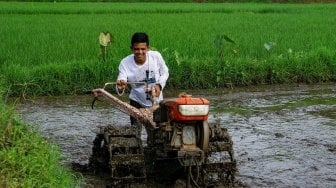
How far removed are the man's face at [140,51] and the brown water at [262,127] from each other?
126 centimetres

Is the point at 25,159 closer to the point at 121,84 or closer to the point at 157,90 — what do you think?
the point at 121,84

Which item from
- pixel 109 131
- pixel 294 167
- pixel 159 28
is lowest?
pixel 294 167

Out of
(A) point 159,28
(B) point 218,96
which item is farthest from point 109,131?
(A) point 159,28

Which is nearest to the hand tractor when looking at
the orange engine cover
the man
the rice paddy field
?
the orange engine cover

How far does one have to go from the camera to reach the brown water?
6.05 meters

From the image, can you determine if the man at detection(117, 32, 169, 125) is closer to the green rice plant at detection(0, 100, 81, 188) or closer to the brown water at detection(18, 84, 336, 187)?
the brown water at detection(18, 84, 336, 187)

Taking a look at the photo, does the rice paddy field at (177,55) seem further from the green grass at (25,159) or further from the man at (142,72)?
the green grass at (25,159)

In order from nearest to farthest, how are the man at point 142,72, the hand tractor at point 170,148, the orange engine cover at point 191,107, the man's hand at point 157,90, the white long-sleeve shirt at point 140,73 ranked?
the orange engine cover at point 191,107 → the hand tractor at point 170,148 → the man's hand at point 157,90 → the man at point 142,72 → the white long-sleeve shirt at point 140,73

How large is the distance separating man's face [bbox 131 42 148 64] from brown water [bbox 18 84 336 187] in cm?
126

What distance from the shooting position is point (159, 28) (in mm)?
16703

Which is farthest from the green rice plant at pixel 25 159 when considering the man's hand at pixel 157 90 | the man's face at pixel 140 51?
the man's face at pixel 140 51

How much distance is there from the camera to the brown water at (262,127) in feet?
19.9

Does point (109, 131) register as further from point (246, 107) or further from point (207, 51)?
point (207, 51)

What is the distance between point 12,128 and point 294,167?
2.92 metres
